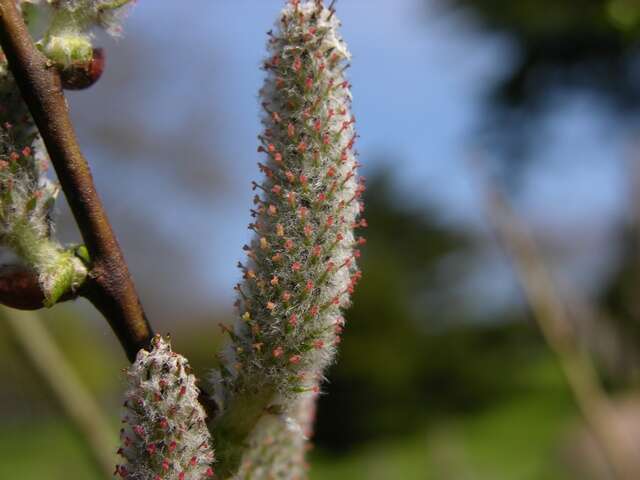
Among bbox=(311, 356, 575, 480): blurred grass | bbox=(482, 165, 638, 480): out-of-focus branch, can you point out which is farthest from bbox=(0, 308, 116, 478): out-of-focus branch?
bbox=(311, 356, 575, 480): blurred grass

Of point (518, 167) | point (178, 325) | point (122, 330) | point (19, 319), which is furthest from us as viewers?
point (178, 325)

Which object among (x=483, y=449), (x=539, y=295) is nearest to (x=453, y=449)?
(x=483, y=449)

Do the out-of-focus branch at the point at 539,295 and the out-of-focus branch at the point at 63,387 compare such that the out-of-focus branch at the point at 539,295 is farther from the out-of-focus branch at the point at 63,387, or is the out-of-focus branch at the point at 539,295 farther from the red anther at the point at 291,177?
the red anther at the point at 291,177

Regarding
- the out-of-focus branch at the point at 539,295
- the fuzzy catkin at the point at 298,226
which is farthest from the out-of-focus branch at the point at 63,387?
the out-of-focus branch at the point at 539,295

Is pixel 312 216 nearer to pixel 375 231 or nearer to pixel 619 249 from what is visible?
pixel 375 231

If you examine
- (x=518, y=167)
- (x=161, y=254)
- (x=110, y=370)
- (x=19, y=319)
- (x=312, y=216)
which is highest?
(x=312, y=216)

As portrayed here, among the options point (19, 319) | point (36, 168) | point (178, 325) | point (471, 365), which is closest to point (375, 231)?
point (471, 365)

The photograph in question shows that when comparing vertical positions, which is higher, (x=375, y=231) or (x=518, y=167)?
(x=518, y=167)
